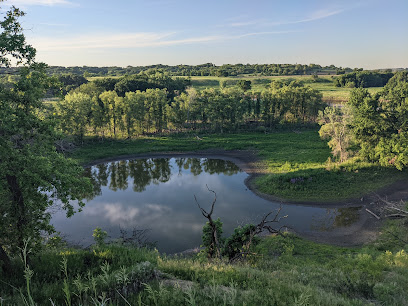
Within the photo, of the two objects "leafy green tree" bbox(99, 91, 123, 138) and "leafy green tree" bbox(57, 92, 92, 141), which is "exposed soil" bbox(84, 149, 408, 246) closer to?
"leafy green tree" bbox(57, 92, 92, 141)

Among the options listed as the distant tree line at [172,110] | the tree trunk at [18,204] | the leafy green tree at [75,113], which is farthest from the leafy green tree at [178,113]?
the tree trunk at [18,204]

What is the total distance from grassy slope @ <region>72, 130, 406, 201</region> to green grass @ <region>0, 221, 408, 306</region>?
19.6 meters

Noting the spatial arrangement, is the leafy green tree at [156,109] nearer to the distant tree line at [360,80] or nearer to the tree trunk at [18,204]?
the tree trunk at [18,204]

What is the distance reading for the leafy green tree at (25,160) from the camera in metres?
10.0

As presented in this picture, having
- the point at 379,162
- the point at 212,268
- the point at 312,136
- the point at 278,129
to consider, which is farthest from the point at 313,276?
the point at 278,129

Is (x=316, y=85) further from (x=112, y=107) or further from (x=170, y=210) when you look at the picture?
(x=170, y=210)

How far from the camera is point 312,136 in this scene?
223ft

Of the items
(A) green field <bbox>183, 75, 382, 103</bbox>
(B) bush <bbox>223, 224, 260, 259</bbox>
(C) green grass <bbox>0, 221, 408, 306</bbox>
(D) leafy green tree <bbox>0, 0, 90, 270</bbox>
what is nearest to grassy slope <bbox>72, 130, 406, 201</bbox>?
(B) bush <bbox>223, 224, 260, 259</bbox>

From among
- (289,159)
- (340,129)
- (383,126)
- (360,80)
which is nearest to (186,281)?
(340,129)

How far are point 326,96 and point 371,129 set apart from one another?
287ft

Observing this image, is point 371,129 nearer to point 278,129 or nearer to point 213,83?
point 278,129

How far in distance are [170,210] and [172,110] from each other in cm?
4131

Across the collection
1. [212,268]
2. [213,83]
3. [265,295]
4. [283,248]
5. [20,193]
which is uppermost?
[213,83]

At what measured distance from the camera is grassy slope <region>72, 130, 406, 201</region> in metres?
37.0
